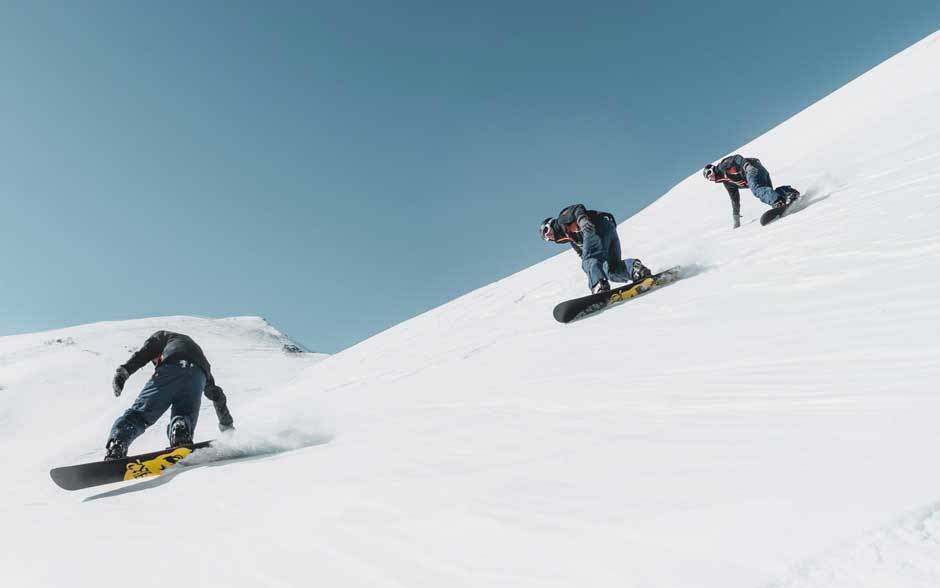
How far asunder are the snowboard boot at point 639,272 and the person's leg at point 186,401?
5.02 m

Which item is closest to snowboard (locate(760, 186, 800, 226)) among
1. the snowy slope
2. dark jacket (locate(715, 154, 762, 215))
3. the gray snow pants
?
dark jacket (locate(715, 154, 762, 215))

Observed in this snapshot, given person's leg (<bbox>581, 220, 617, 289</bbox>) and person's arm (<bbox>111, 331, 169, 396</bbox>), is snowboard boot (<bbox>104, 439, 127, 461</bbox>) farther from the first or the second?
person's leg (<bbox>581, 220, 617, 289</bbox>)

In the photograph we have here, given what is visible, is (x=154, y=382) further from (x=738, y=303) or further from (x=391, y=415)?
(x=738, y=303)

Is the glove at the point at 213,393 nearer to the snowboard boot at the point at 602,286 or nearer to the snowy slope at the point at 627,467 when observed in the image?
the snowy slope at the point at 627,467

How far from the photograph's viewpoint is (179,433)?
165 inches

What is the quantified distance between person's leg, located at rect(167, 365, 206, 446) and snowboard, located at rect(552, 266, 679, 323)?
3934 millimetres

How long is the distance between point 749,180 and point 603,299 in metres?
3.61

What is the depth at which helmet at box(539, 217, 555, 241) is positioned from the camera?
7.19 meters

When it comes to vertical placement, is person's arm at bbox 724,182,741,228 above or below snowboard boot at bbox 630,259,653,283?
above

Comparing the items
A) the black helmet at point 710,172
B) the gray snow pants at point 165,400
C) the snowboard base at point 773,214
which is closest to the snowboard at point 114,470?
the gray snow pants at point 165,400

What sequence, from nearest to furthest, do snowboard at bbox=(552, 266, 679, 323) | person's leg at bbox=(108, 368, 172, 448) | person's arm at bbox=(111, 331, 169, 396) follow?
1. person's leg at bbox=(108, 368, 172, 448)
2. person's arm at bbox=(111, 331, 169, 396)
3. snowboard at bbox=(552, 266, 679, 323)

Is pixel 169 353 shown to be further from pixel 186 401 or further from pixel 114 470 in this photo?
pixel 114 470

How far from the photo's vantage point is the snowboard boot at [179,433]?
4.13 m

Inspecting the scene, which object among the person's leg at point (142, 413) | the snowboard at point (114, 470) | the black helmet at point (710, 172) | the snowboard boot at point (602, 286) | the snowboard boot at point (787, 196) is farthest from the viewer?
the black helmet at point (710, 172)
